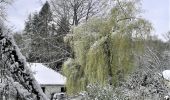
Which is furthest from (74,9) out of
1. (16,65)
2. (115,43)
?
(16,65)

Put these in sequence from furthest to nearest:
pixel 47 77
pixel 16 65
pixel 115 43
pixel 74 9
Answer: pixel 74 9 < pixel 47 77 < pixel 115 43 < pixel 16 65

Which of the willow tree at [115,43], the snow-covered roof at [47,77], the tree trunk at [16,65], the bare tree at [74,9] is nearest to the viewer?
the tree trunk at [16,65]

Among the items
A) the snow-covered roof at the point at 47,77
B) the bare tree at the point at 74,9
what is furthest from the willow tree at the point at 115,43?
the bare tree at the point at 74,9

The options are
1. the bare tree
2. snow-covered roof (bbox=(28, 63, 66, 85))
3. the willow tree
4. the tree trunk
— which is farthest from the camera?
the bare tree

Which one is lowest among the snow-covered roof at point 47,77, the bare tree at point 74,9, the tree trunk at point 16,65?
the tree trunk at point 16,65

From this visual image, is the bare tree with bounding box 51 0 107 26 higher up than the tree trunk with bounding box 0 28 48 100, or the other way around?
the bare tree with bounding box 51 0 107 26

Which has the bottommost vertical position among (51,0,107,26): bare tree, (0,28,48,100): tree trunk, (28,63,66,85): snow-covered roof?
(0,28,48,100): tree trunk

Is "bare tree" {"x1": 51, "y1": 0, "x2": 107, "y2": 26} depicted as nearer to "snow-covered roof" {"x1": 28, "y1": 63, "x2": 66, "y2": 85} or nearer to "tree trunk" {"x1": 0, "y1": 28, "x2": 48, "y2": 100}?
"snow-covered roof" {"x1": 28, "y1": 63, "x2": 66, "y2": 85}

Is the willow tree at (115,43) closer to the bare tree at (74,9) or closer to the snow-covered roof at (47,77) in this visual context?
the snow-covered roof at (47,77)

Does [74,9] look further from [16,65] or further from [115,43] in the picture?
[16,65]

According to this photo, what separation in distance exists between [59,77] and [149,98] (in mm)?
22690

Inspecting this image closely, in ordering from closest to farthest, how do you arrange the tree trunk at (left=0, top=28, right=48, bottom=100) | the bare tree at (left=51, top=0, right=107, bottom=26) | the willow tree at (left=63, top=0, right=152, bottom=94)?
the tree trunk at (left=0, top=28, right=48, bottom=100), the willow tree at (left=63, top=0, right=152, bottom=94), the bare tree at (left=51, top=0, right=107, bottom=26)

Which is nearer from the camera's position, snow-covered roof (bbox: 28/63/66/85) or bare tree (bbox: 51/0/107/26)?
snow-covered roof (bbox: 28/63/66/85)

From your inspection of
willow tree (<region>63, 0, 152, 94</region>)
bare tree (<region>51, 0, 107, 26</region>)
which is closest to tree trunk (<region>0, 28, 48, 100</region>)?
willow tree (<region>63, 0, 152, 94</region>)
